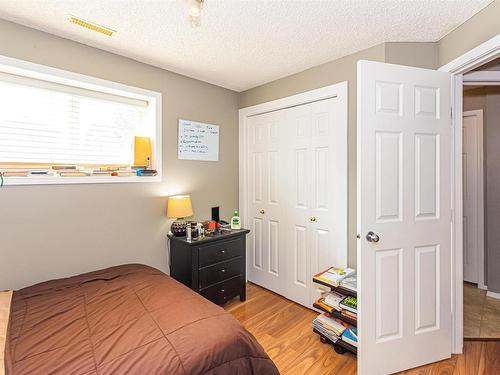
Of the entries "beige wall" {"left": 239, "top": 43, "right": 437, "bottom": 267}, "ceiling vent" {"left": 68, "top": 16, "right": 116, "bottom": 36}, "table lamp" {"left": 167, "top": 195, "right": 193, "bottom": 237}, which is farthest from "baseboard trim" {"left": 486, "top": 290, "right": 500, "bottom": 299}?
"ceiling vent" {"left": 68, "top": 16, "right": 116, "bottom": 36}

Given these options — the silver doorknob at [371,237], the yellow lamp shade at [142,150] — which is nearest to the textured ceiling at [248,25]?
the yellow lamp shade at [142,150]

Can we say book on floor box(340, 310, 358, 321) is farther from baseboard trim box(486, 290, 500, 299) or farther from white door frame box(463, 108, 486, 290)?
white door frame box(463, 108, 486, 290)

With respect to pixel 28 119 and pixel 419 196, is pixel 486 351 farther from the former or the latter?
pixel 28 119

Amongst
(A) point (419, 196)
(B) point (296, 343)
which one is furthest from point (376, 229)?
(B) point (296, 343)

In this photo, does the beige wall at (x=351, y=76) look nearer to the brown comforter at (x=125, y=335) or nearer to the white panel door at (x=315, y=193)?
the white panel door at (x=315, y=193)

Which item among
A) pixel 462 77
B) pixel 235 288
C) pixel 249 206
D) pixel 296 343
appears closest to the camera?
pixel 462 77

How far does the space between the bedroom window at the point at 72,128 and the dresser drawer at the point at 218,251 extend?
32.6 inches

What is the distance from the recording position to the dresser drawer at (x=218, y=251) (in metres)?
2.37

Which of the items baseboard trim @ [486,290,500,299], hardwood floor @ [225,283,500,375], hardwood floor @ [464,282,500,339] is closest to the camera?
hardwood floor @ [225,283,500,375]

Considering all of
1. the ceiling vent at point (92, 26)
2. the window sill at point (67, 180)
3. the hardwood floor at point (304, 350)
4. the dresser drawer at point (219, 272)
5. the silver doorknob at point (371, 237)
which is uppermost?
the ceiling vent at point (92, 26)

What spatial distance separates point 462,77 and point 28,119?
3.19 meters

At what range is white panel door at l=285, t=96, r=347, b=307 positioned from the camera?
2.32m

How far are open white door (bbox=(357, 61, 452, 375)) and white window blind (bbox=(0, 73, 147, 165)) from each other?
2000mm

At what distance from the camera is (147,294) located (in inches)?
62.4
